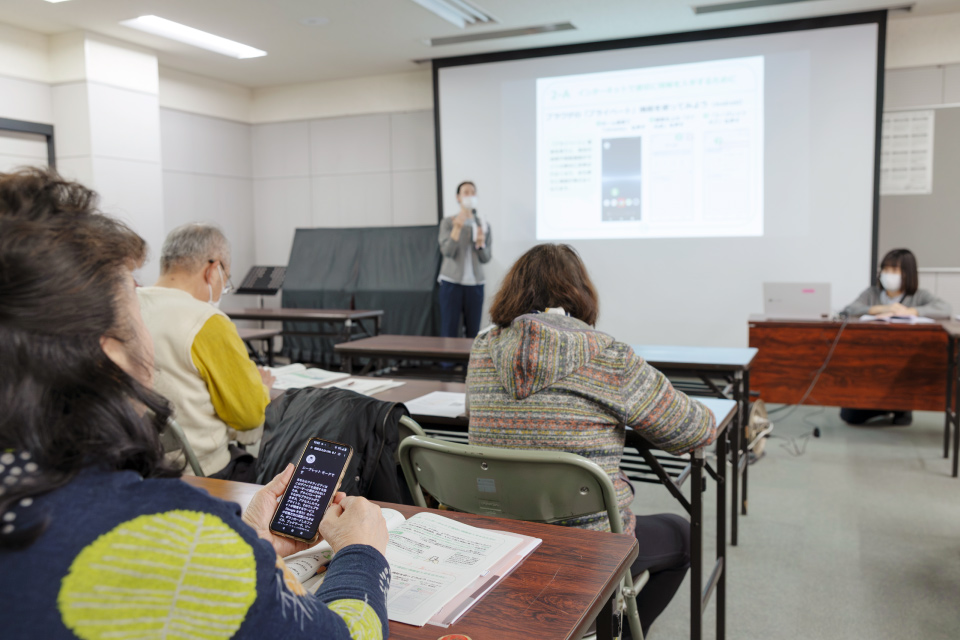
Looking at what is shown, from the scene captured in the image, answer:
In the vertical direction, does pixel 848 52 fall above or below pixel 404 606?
above

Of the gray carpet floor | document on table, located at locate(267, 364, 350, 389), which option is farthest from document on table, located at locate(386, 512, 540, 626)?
document on table, located at locate(267, 364, 350, 389)

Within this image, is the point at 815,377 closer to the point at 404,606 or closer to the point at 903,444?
the point at 903,444

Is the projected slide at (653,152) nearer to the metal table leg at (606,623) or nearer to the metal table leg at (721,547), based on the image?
the metal table leg at (721,547)

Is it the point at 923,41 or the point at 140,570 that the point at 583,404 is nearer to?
the point at 140,570

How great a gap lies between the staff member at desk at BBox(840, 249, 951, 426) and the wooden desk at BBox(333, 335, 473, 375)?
2.57m

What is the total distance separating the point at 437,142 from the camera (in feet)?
20.6

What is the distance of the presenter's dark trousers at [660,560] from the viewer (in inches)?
66.7

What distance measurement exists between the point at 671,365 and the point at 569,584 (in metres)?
1.98

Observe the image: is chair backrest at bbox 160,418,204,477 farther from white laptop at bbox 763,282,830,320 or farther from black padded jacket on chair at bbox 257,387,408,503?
white laptop at bbox 763,282,830,320

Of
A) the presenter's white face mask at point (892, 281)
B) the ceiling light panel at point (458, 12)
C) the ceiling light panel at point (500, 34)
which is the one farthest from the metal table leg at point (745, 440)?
the ceiling light panel at point (500, 34)

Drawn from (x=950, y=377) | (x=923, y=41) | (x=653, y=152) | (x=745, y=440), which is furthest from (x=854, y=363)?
(x=923, y=41)

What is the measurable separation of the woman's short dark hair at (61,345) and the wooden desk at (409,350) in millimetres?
2561

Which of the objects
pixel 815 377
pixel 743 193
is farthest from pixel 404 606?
pixel 743 193

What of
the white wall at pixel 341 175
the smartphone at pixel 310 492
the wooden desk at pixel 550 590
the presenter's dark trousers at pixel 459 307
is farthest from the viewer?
the white wall at pixel 341 175
